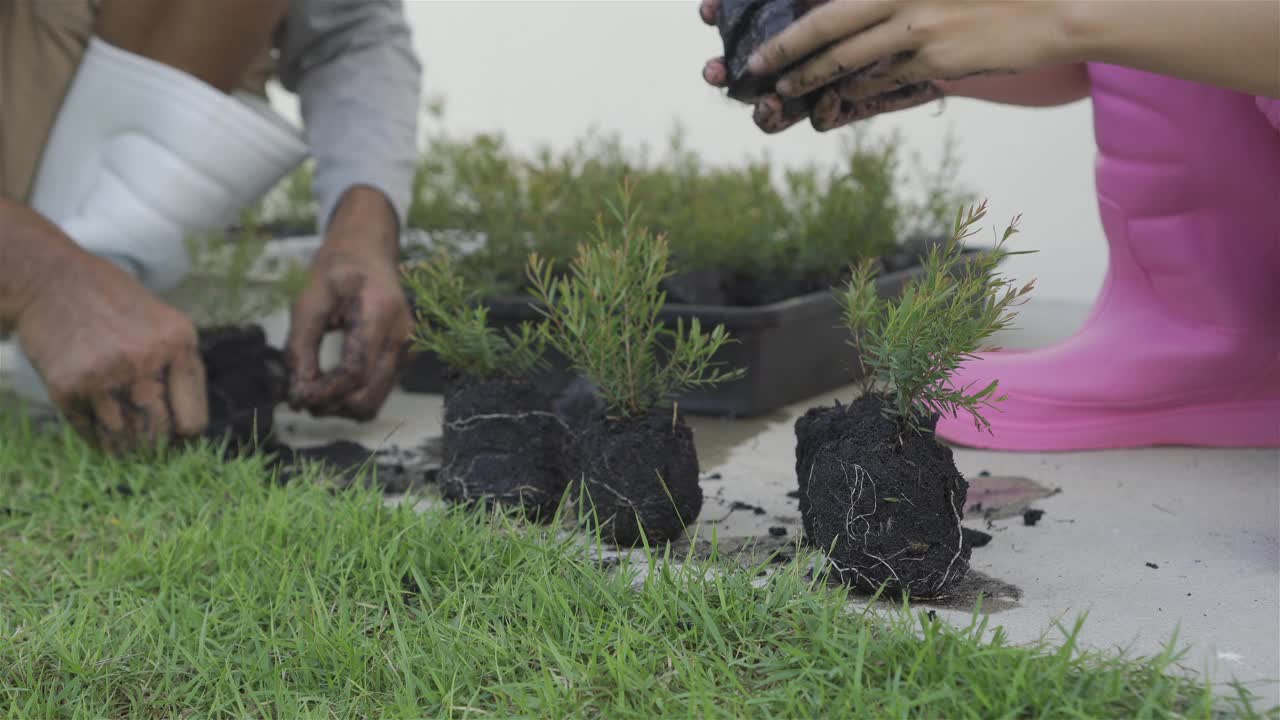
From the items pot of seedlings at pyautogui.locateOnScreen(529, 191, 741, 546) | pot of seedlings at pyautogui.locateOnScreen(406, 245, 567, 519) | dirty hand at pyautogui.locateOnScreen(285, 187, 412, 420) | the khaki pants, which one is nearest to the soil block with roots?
pot of seedlings at pyautogui.locateOnScreen(529, 191, 741, 546)

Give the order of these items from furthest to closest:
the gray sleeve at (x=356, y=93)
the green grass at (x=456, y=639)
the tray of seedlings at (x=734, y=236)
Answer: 1. the gray sleeve at (x=356, y=93)
2. the tray of seedlings at (x=734, y=236)
3. the green grass at (x=456, y=639)

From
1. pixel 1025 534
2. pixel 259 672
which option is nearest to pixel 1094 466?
pixel 1025 534

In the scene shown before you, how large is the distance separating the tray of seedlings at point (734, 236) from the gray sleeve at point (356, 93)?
Answer: 27 centimetres

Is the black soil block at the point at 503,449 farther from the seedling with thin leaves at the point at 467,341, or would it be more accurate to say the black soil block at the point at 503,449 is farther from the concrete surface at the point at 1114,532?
the concrete surface at the point at 1114,532

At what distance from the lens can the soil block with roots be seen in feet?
5.50

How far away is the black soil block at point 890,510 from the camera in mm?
1421

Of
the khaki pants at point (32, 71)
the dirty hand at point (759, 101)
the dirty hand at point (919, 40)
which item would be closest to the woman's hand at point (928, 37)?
the dirty hand at point (919, 40)

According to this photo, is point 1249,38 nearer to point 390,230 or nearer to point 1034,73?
point 1034,73

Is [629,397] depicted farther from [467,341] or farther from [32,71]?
[32,71]

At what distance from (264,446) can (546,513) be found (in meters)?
0.78

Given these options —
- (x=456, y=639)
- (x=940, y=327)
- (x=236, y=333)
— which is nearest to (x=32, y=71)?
(x=236, y=333)

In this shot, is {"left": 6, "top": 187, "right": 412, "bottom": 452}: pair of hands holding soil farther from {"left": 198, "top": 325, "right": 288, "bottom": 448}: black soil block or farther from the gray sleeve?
the gray sleeve

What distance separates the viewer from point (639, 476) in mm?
1649

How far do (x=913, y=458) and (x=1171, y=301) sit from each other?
111 cm
